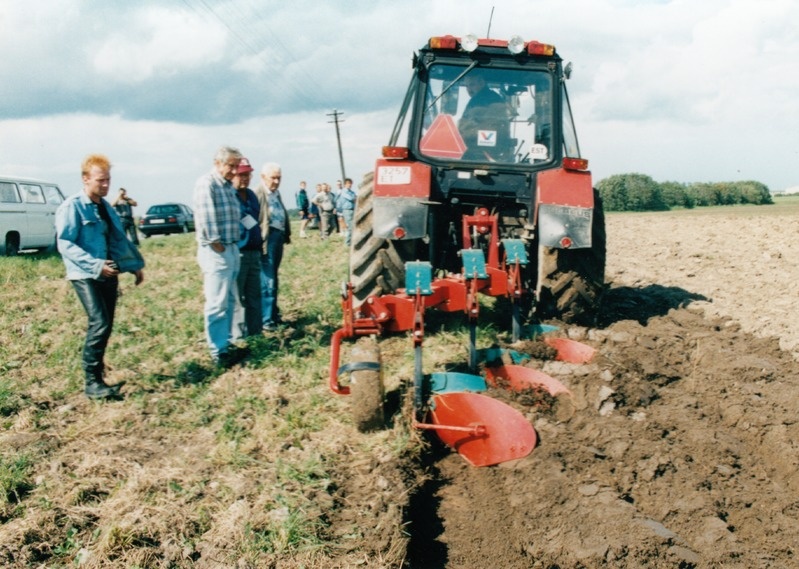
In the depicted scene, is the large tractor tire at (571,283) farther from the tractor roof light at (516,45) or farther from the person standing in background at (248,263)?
the person standing in background at (248,263)

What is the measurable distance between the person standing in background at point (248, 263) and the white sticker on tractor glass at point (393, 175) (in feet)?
3.42

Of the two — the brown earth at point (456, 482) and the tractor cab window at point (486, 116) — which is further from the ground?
the tractor cab window at point (486, 116)

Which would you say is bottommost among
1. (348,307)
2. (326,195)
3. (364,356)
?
(364,356)

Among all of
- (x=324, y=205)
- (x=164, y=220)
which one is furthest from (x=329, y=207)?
(x=164, y=220)

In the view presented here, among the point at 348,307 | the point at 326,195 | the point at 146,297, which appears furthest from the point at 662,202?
the point at 348,307

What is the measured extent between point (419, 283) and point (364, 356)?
57cm

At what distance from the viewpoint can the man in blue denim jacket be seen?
404 cm

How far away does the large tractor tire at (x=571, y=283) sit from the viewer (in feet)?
16.5

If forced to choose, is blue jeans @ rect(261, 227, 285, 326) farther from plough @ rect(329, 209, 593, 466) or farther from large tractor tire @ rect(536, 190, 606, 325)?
large tractor tire @ rect(536, 190, 606, 325)

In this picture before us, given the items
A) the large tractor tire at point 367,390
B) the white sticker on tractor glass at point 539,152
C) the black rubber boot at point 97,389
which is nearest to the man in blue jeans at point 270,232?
the black rubber boot at point 97,389

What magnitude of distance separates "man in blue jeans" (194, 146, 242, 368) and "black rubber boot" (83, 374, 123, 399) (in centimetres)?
76

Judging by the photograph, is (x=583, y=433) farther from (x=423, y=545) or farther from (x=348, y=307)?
(x=348, y=307)

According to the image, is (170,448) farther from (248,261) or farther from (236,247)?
(248,261)

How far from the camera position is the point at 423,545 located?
8.96ft
